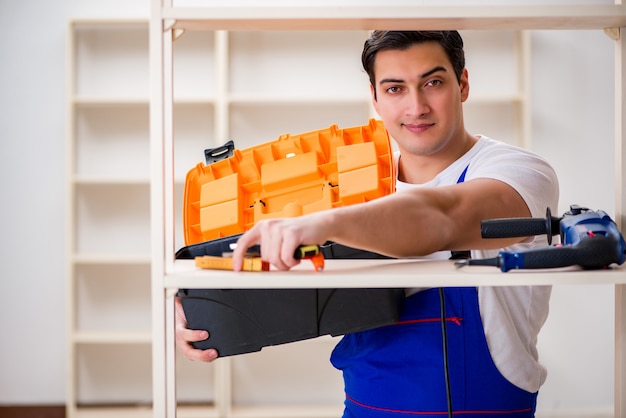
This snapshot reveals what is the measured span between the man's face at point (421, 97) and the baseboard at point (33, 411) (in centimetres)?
310

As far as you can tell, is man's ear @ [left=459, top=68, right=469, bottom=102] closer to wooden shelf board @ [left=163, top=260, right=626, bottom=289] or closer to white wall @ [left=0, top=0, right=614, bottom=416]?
wooden shelf board @ [left=163, top=260, right=626, bottom=289]

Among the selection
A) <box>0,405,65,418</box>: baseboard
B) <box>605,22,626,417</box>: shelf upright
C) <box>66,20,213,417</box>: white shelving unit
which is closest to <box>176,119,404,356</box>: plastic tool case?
<box>605,22,626,417</box>: shelf upright

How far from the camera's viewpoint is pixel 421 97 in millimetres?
1575

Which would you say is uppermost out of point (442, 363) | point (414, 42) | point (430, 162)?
point (414, 42)

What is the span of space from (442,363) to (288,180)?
500 mm

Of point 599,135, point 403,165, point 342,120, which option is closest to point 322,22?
point 403,165

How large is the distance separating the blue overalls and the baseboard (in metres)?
3.07

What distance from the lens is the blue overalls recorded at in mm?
1372

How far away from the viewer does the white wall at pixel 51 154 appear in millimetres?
3986

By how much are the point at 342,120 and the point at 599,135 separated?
1418 millimetres

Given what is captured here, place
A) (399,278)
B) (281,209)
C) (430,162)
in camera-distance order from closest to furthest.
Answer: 1. (399,278)
2. (281,209)
3. (430,162)

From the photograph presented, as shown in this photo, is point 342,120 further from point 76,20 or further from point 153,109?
point 153,109

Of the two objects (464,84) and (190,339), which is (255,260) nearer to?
(190,339)

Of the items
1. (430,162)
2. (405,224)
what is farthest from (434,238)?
(430,162)
